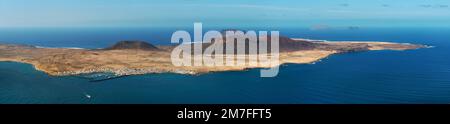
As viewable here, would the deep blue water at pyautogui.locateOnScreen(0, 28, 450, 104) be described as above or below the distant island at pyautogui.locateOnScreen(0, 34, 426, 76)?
below

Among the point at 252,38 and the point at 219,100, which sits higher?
the point at 252,38

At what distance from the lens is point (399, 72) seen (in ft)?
81.2

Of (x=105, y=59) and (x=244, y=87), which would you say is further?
(x=105, y=59)

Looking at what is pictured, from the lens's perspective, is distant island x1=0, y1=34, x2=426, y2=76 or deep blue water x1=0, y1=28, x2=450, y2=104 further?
distant island x1=0, y1=34, x2=426, y2=76

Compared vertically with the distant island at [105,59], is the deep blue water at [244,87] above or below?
below

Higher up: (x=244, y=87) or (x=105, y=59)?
(x=105, y=59)

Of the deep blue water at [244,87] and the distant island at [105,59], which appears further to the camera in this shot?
the distant island at [105,59]
